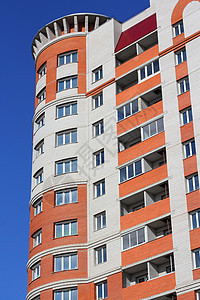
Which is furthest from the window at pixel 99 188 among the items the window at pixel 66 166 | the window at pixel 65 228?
the window at pixel 65 228

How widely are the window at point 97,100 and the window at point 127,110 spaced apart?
3499mm

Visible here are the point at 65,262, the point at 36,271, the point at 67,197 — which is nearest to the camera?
the point at 65,262

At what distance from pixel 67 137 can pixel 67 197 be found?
6.63 meters

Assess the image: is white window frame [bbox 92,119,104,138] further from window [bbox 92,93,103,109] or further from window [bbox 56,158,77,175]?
window [bbox 56,158,77,175]

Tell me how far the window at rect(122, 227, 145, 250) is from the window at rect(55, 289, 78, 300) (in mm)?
5893

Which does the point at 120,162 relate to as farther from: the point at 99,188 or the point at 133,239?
the point at 133,239

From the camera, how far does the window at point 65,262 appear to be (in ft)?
175

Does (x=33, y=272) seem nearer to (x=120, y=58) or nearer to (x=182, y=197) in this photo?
(x=182, y=197)

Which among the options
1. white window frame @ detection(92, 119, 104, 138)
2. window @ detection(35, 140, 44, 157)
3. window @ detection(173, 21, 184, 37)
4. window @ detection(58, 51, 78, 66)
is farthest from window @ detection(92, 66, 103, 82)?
window @ detection(173, 21, 184, 37)

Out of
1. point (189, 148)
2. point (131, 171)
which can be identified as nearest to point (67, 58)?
point (131, 171)

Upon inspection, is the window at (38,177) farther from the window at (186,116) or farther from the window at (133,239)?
the window at (186,116)

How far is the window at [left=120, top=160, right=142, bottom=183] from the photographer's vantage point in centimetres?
5328

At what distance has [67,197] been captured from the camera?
57250 mm

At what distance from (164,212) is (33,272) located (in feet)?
49.8
